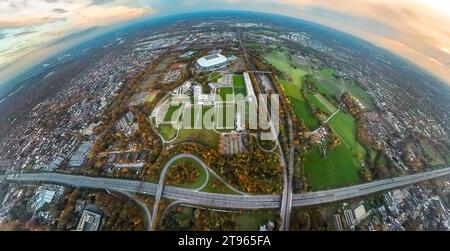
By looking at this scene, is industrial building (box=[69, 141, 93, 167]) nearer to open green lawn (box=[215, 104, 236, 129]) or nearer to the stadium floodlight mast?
the stadium floodlight mast

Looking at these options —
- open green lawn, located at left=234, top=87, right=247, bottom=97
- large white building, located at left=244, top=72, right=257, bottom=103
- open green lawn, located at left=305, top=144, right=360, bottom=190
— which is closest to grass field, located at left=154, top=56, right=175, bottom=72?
large white building, located at left=244, top=72, right=257, bottom=103

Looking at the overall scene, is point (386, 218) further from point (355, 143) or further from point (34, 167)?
point (34, 167)

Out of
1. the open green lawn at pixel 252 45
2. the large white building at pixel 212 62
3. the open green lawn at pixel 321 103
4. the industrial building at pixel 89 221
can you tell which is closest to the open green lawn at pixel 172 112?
the large white building at pixel 212 62

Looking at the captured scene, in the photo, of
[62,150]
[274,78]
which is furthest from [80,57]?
[274,78]

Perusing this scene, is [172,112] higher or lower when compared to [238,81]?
lower

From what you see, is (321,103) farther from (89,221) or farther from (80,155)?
(80,155)

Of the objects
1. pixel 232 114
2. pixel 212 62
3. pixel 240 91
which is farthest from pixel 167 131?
pixel 212 62

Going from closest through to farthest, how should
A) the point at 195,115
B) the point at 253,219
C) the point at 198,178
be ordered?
the point at 253,219
the point at 198,178
the point at 195,115
